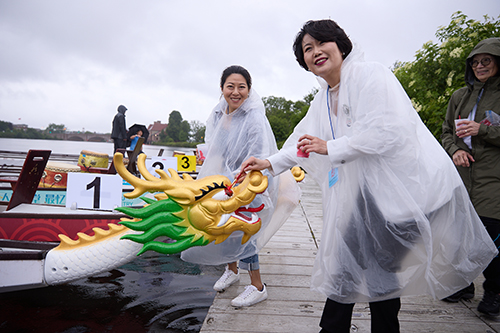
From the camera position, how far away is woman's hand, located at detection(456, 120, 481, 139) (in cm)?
206

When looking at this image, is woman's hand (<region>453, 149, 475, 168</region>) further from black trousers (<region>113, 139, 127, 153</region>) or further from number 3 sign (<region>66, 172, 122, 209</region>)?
black trousers (<region>113, 139, 127, 153</region>)

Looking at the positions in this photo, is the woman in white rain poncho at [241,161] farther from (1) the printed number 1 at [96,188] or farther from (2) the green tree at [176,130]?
(2) the green tree at [176,130]

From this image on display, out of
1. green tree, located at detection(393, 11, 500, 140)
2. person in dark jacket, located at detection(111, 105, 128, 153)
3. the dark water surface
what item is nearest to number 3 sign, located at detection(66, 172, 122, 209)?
the dark water surface

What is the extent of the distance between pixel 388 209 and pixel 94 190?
245 cm

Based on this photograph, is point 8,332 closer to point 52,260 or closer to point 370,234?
point 52,260

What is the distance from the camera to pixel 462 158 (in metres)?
2.20

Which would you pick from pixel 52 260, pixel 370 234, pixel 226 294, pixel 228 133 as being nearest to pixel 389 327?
pixel 370 234

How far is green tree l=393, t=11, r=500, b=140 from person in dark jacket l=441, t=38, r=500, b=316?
2.16 meters

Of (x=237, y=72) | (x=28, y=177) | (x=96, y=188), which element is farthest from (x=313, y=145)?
(x=28, y=177)

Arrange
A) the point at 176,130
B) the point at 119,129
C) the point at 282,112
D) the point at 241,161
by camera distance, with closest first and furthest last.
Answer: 1. the point at 241,161
2. the point at 119,129
3. the point at 176,130
4. the point at 282,112

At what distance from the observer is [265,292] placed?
2400 mm

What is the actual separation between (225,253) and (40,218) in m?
1.62

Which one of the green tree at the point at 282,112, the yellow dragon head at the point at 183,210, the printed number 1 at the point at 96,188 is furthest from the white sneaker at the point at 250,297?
the green tree at the point at 282,112

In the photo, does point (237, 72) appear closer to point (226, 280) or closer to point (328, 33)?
point (328, 33)
